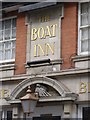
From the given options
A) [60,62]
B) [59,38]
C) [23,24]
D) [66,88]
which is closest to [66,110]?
[66,88]

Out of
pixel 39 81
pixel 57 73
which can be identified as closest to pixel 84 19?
pixel 57 73

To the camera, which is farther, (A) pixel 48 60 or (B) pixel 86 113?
(A) pixel 48 60

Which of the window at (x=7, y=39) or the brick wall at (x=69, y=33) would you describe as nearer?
the brick wall at (x=69, y=33)

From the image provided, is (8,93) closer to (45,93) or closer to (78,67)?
(45,93)

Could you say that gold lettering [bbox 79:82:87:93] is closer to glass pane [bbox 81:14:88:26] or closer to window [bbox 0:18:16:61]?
glass pane [bbox 81:14:88:26]

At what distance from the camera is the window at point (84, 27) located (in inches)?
502

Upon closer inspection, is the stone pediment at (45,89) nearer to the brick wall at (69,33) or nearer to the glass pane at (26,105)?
the brick wall at (69,33)

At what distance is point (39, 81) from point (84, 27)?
2.39 m

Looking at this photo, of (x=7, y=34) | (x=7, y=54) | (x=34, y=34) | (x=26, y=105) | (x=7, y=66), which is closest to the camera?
(x=26, y=105)

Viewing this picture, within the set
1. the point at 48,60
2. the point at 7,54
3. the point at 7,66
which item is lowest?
the point at 7,66

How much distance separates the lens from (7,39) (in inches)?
574

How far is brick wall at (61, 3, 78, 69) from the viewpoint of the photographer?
12742 millimetres

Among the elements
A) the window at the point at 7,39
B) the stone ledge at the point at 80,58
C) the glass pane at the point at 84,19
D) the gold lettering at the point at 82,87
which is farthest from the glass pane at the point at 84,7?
the window at the point at 7,39

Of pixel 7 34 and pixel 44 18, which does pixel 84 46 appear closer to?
pixel 44 18
